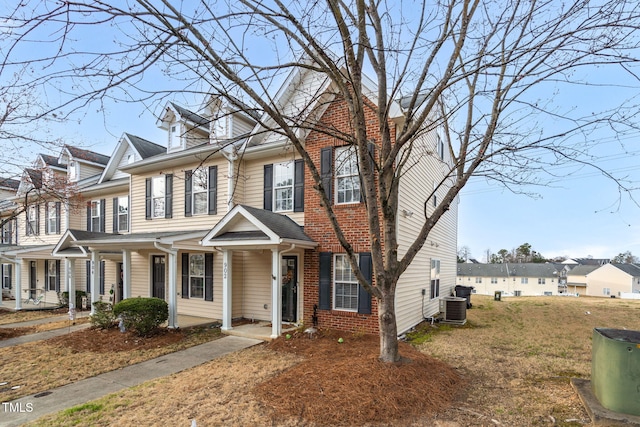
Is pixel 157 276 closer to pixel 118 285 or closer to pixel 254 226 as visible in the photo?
pixel 118 285

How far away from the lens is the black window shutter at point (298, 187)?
1022cm

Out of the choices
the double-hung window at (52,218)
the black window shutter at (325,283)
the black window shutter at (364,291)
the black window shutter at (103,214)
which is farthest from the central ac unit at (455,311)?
the double-hung window at (52,218)

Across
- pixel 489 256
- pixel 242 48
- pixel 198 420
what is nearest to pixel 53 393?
pixel 198 420

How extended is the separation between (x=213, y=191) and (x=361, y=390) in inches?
349

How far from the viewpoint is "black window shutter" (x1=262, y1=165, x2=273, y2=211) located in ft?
35.8

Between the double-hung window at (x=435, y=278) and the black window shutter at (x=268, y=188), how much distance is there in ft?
20.7

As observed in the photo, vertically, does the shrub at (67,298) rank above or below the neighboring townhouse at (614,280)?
above

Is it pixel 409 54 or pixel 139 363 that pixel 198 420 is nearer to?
pixel 139 363

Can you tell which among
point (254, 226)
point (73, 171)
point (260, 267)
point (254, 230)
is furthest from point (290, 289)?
point (73, 171)

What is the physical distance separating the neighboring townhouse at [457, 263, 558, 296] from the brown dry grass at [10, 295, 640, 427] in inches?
2261

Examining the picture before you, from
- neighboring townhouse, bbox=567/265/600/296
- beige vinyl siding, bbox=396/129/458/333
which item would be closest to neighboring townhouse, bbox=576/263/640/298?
neighboring townhouse, bbox=567/265/600/296

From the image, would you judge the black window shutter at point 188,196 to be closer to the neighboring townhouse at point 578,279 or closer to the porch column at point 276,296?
the porch column at point 276,296

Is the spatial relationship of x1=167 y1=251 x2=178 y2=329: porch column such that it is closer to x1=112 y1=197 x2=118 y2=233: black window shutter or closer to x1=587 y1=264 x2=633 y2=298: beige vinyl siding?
x1=112 y1=197 x2=118 y2=233: black window shutter

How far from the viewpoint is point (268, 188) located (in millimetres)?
10961
